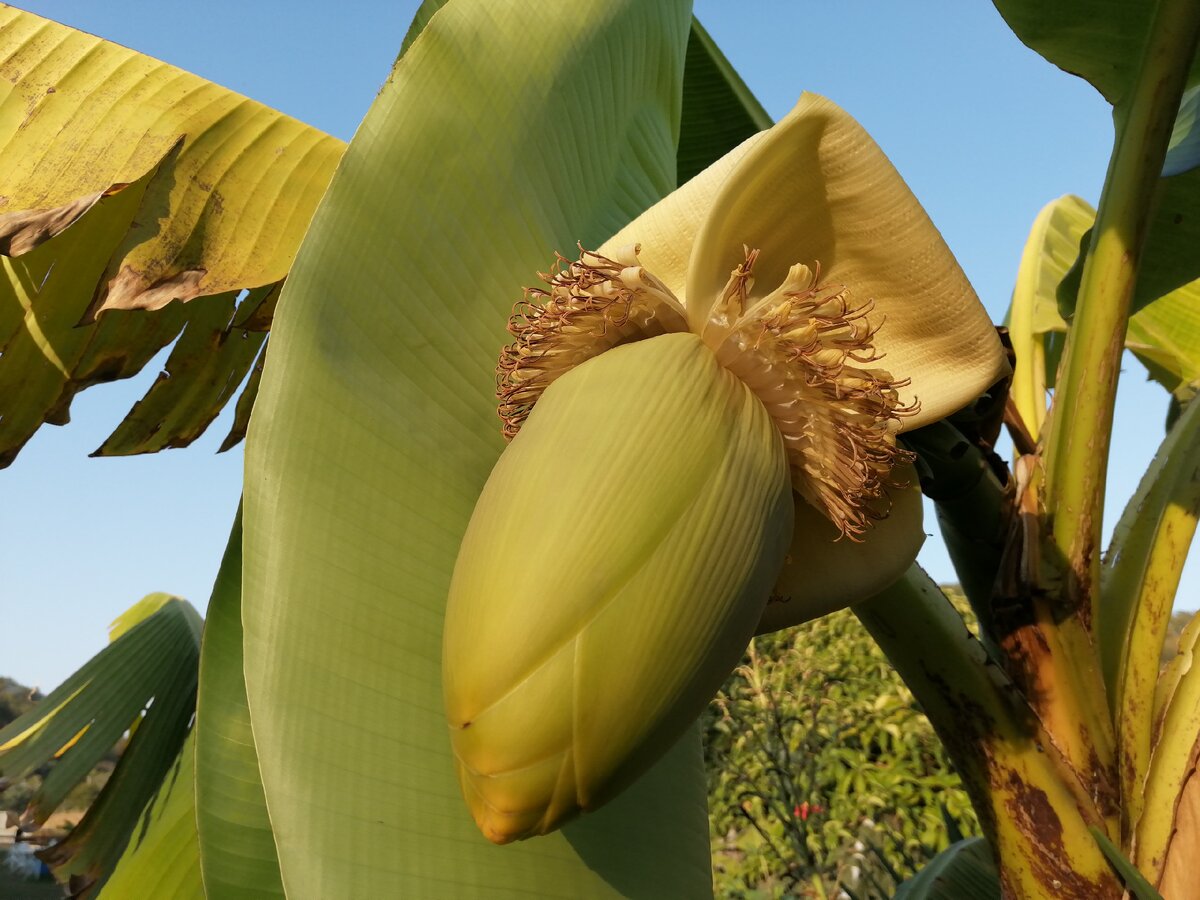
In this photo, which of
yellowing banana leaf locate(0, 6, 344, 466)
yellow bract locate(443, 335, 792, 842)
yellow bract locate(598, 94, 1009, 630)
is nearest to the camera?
yellow bract locate(443, 335, 792, 842)

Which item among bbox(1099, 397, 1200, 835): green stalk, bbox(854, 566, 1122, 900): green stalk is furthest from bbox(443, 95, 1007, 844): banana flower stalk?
bbox(1099, 397, 1200, 835): green stalk

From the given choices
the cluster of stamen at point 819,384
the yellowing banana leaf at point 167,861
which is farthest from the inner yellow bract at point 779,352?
the yellowing banana leaf at point 167,861

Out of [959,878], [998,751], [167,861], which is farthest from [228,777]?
[959,878]

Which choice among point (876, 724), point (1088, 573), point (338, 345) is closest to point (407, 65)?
point (338, 345)

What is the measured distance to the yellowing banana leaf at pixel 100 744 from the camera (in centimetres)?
91

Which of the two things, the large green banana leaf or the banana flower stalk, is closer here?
the banana flower stalk

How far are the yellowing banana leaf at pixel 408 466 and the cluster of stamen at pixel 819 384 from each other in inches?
6.4

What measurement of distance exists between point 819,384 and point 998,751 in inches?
15.4

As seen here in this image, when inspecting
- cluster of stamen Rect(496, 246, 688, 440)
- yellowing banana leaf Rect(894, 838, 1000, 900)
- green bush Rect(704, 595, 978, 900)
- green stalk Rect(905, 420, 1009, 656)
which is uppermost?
cluster of stamen Rect(496, 246, 688, 440)

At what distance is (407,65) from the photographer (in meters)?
0.58

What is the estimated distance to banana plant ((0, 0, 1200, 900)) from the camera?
450 millimetres

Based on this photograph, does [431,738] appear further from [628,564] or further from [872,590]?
Answer: [872,590]

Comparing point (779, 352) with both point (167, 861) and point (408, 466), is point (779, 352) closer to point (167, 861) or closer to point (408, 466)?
point (408, 466)

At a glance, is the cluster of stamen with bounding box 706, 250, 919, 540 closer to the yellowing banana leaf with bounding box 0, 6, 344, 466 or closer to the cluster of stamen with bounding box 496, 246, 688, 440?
the cluster of stamen with bounding box 496, 246, 688, 440
